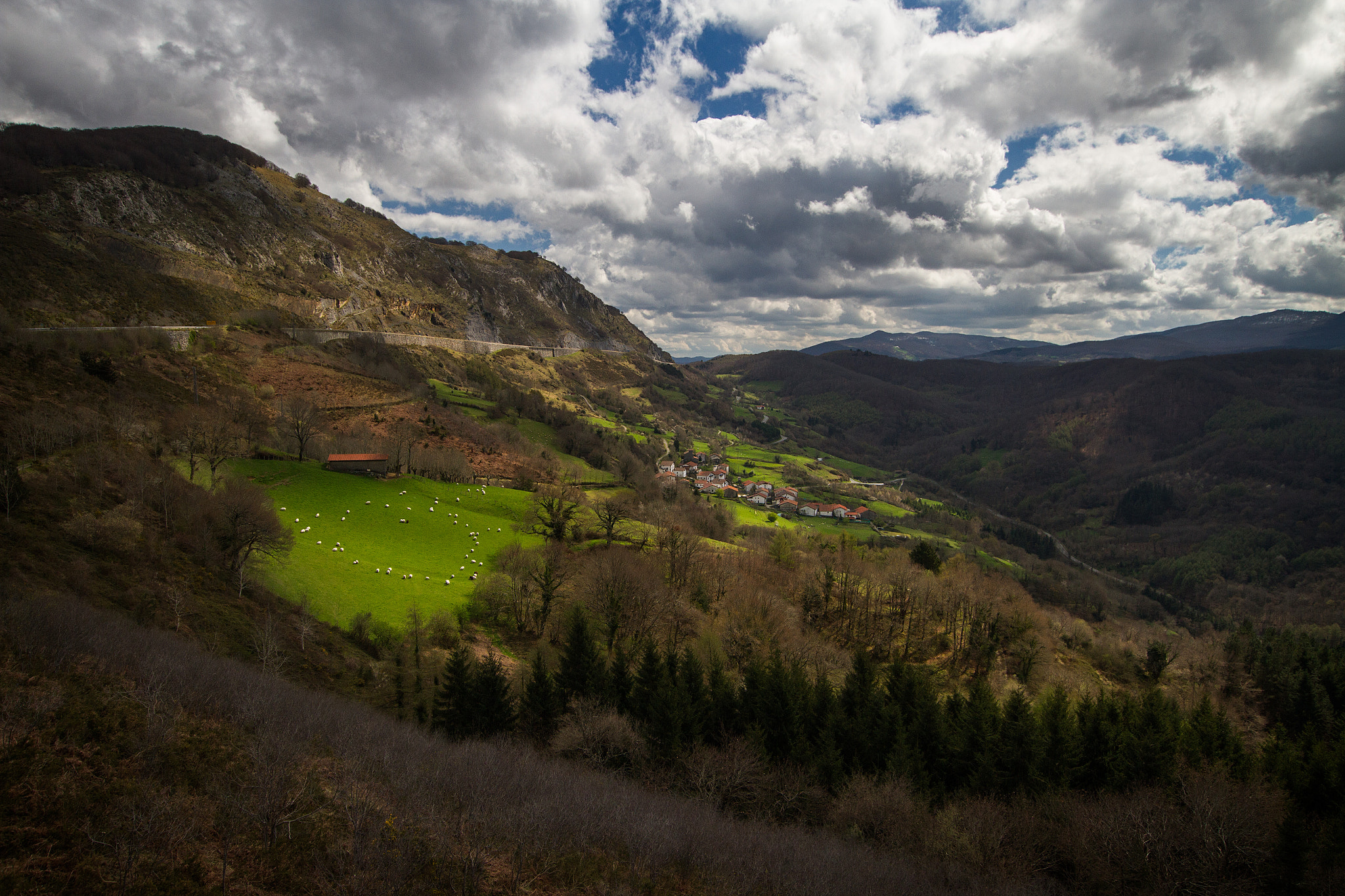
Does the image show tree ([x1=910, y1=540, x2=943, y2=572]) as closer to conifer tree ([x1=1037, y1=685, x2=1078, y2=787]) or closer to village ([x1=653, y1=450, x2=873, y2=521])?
conifer tree ([x1=1037, y1=685, x2=1078, y2=787])

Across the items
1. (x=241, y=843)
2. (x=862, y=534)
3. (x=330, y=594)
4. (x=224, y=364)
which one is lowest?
(x=862, y=534)

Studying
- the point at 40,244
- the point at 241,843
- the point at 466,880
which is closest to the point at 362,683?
the point at 241,843

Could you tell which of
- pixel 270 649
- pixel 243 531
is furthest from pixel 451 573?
pixel 270 649

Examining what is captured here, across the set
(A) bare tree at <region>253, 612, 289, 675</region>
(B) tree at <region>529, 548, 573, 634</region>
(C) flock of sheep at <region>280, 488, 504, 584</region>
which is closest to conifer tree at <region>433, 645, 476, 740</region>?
(A) bare tree at <region>253, 612, 289, 675</region>

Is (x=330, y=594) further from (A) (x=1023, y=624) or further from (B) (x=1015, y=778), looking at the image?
(A) (x=1023, y=624)

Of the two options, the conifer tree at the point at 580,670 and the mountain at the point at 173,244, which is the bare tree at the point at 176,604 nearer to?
the conifer tree at the point at 580,670

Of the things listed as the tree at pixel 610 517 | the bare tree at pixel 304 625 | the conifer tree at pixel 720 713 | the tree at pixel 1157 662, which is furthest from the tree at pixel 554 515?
the tree at pixel 1157 662
